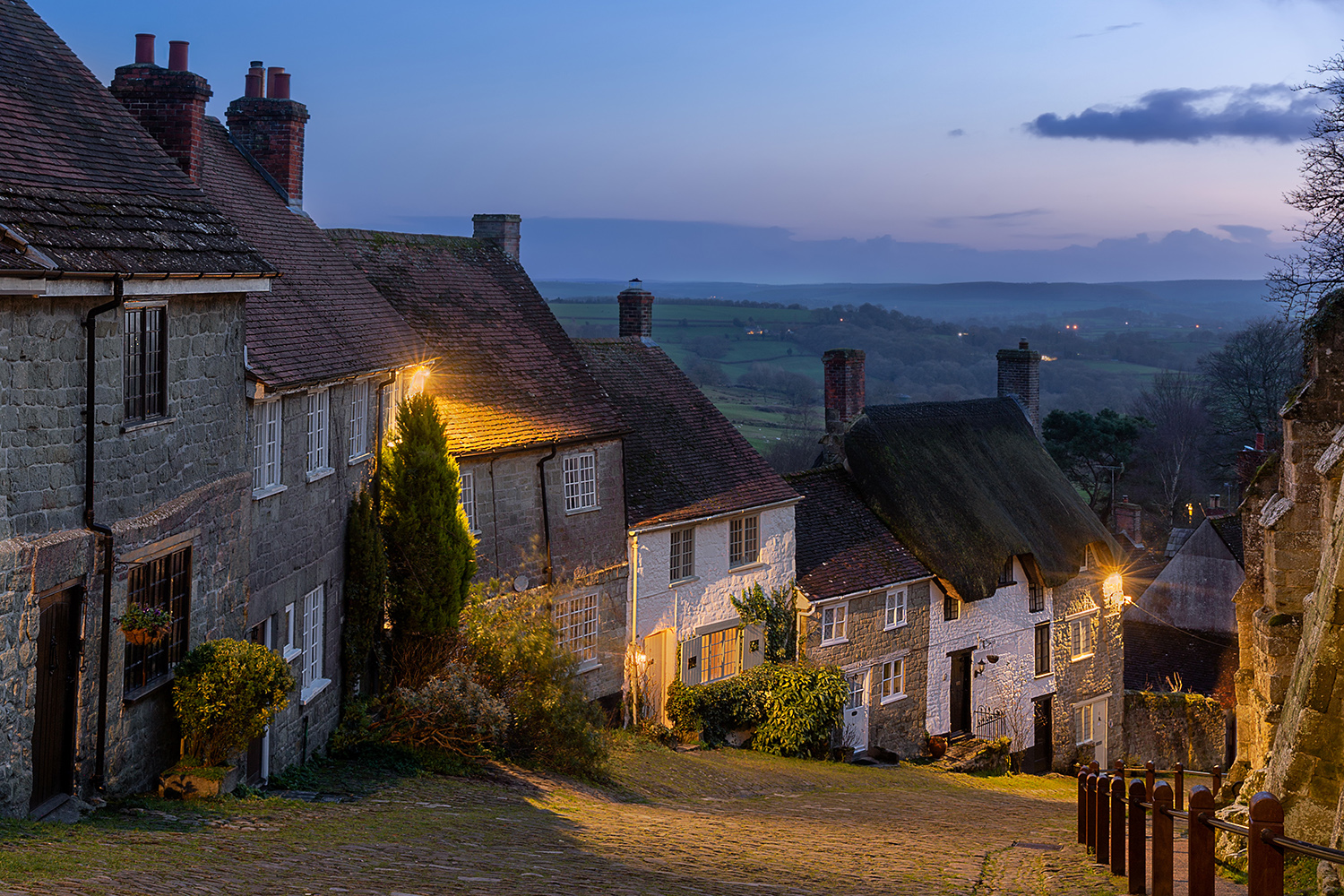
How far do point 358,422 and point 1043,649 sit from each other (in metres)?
23.3

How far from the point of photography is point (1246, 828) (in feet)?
24.7

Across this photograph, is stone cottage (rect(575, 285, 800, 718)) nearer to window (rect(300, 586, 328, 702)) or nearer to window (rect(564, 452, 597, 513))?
window (rect(564, 452, 597, 513))

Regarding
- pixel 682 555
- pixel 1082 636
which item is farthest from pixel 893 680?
pixel 1082 636

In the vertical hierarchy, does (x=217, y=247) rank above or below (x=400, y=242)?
below

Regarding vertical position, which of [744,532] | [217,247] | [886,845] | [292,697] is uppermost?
[217,247]

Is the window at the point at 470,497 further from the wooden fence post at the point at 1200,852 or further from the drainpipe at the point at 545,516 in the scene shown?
the wooden fence post at the point at 1200,852

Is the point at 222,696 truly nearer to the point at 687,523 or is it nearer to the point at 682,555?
the point at 687,523

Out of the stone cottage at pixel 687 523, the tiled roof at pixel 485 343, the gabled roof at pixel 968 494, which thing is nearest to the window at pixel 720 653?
the stone cottage at pixel 687 523

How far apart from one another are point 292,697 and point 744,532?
14459mm

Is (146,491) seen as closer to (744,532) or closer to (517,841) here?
(517,841)

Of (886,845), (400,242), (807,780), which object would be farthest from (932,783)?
(400,242)

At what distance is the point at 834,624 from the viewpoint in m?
29.6

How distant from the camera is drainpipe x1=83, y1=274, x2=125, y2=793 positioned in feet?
37.0

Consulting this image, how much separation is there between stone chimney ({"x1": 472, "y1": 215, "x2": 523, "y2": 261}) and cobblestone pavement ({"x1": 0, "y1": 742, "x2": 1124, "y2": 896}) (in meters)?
15.2
